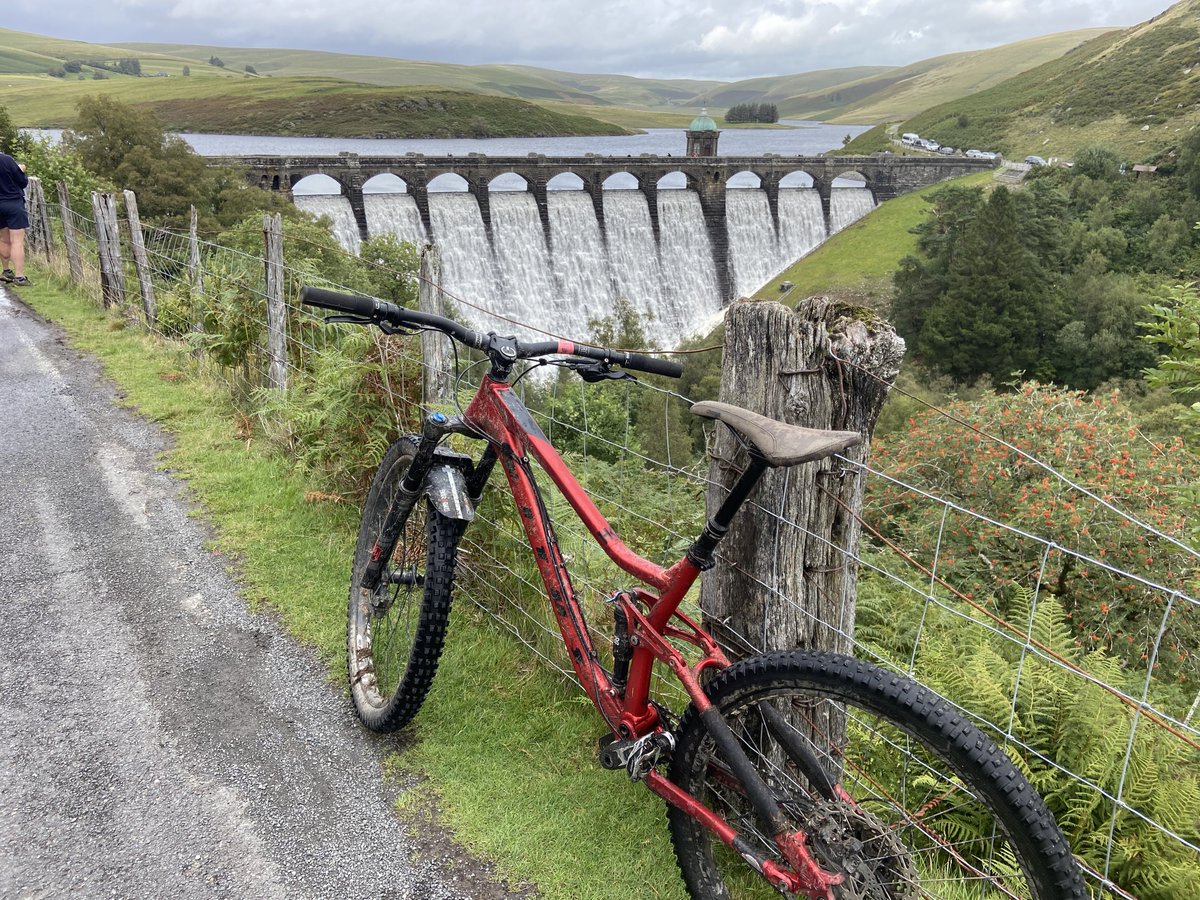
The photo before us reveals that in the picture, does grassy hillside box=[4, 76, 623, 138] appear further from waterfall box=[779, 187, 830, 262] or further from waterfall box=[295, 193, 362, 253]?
waterfall box=[295, 193, 362, 253]

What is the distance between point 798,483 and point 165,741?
9.22 ft

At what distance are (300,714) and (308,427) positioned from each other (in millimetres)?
2468

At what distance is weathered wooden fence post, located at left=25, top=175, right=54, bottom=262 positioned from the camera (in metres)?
13.2

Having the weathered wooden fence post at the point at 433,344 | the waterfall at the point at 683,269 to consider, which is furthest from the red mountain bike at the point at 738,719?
the waterfall at the point at 683,269

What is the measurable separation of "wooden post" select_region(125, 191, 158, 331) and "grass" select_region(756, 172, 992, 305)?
47611 millimetres

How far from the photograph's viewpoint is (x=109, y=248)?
9992mm

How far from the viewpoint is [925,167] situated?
71000 mm

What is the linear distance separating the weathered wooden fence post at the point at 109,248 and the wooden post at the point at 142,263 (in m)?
0.56

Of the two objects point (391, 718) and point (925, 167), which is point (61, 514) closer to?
point (391, 718)

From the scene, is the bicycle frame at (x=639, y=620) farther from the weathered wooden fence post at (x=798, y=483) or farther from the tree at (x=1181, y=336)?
the tree at (x=1181, y=336)

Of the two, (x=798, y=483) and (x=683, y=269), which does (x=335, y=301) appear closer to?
(x=798, y=483)

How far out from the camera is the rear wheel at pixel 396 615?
9.80 feet

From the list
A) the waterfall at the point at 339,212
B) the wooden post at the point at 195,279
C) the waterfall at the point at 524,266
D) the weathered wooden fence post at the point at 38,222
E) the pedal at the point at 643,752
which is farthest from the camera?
the waterfall at the point at 524,266

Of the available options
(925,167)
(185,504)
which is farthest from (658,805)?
(925,167)
